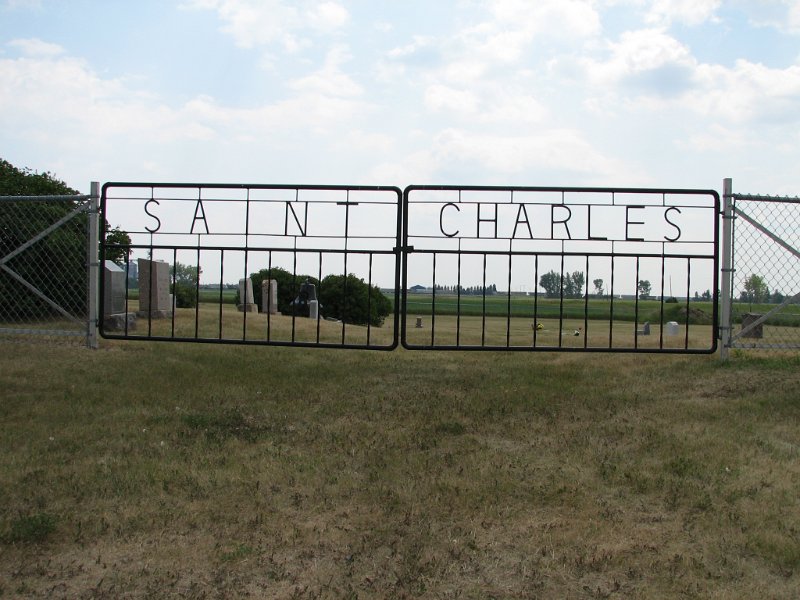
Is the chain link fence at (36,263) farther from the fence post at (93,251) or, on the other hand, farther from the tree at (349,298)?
the tree at (349,298)

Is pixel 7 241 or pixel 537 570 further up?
pixel 7 241

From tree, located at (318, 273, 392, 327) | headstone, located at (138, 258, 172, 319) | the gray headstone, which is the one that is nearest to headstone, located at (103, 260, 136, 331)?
the gray headstone

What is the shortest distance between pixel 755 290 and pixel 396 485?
17.6 feet

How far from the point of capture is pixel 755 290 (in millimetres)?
7582

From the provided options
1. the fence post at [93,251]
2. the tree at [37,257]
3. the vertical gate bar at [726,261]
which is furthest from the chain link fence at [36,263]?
the vertical gate bar at [726,261]

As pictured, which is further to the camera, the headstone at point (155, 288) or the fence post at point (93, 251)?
the headstone at point (155, 288)

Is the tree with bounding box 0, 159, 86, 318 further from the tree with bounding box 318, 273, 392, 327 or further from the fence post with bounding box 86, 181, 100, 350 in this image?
the tree with bounding box 318, 273, 392, 327

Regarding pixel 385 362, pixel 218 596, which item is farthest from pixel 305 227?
pixel 218 596

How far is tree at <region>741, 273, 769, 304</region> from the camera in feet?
24.7

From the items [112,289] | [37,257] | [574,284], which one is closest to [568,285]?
[574,284]

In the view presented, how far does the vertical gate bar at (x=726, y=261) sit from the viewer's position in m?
7.28

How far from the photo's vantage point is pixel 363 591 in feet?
9.66

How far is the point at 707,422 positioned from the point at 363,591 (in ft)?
12.2

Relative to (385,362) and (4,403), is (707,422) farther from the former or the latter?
(4,403)
